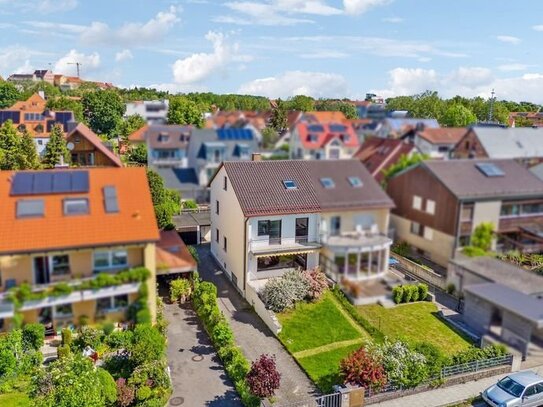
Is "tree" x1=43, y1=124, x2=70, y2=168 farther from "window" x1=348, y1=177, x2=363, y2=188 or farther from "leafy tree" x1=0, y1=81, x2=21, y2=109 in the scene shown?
"leafy tree" x1=0, y1=81, x2=21, y2=109

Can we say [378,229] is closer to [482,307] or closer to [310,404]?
[482,307]

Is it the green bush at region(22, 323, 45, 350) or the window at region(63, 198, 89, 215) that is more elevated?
the window at region(63, 198, 89, 215)

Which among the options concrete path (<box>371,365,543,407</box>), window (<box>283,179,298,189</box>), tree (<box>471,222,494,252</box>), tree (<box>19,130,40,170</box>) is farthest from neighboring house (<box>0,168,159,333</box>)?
tree (<box>19,130,40,170</box>)

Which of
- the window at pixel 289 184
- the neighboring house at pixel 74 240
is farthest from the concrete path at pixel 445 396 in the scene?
the neighboring house at pixel 74 240

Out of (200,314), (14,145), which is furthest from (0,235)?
(14,145)

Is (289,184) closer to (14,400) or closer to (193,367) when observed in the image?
(193,367)

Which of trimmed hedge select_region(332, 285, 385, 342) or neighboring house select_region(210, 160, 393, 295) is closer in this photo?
neighboring house select_region(210, 160, 393, 295)
